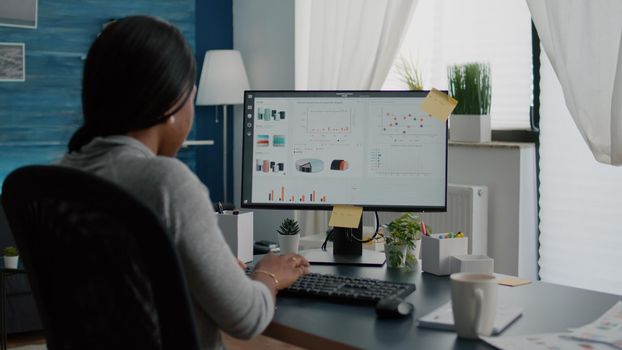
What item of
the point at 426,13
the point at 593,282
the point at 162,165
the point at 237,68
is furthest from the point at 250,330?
the point at 237,68

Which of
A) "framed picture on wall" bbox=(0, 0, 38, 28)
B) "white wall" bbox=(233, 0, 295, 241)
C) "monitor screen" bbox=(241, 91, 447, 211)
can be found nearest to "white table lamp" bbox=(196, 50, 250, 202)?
"white wall" bbox=(233, 0, 295, 241)

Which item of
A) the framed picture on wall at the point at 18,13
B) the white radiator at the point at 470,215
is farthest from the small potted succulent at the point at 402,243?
the framed picture on wall at the point at 18,13

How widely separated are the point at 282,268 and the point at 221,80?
3.27m

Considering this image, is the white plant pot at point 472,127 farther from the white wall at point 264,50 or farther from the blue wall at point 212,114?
the blue wall at point 212,114

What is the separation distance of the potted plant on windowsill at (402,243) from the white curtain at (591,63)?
1424 millimetres

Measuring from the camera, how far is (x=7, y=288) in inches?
154

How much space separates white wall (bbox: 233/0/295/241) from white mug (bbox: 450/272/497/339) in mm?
3370

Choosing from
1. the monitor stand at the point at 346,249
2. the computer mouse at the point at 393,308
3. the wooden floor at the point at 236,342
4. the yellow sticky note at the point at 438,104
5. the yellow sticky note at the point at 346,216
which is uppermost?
the yellow sticky note at the point at 438,104

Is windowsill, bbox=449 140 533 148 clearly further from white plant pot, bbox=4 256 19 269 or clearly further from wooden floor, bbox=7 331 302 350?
white plant pot, bbox=4 256 19 269

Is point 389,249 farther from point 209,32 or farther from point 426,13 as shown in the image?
point 209,32

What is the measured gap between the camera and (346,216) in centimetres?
222

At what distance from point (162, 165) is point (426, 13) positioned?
3.26 m

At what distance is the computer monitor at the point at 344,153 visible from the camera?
7.20 ft

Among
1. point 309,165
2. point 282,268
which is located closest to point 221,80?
point 309,165
